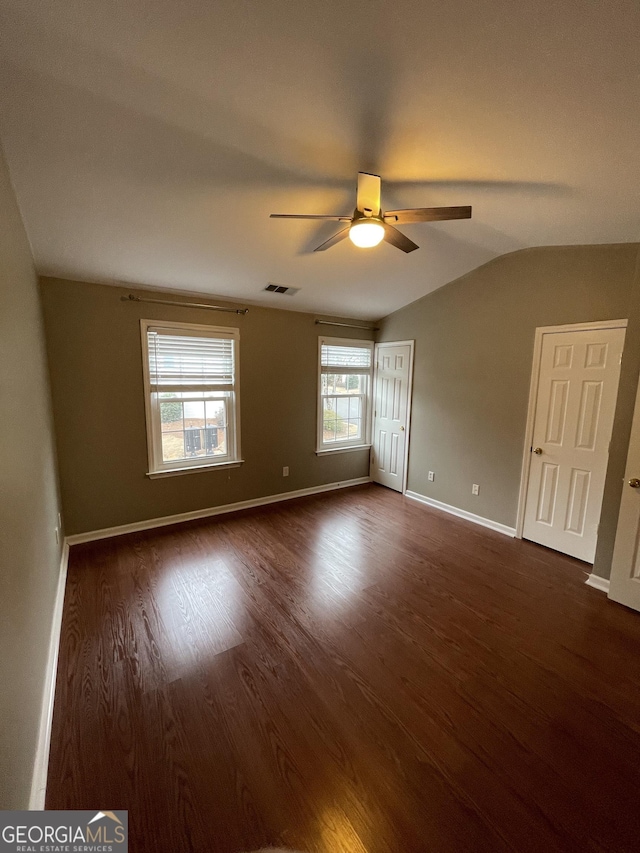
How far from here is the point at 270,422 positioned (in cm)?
409

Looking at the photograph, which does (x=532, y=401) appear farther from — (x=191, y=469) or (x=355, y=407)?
(x=191, y=469)

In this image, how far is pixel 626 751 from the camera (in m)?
1.44

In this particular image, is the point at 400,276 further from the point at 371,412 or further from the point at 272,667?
the point at 272,667

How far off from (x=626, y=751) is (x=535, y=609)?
0.92 metres

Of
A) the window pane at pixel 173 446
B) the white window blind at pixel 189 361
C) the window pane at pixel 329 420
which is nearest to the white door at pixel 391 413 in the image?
the window pane at pixel 329 420

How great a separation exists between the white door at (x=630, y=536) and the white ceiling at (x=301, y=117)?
5.23 ft

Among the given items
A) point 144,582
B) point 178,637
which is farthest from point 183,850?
point 144,582

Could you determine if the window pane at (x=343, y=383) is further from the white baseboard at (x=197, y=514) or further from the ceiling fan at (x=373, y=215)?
the ceiling fan at (x=373, y=215)

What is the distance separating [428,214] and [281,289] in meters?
1.99

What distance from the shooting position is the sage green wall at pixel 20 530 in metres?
1.03

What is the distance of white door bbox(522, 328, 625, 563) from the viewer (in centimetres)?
274

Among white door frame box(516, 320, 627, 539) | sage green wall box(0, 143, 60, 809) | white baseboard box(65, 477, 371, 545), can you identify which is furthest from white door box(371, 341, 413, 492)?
sage green wall box(0, 143, 60, 809)

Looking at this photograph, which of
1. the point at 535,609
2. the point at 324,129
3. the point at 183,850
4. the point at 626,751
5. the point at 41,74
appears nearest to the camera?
the point at 183,850

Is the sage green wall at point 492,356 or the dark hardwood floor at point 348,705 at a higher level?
the sage green wall at point 492,356
